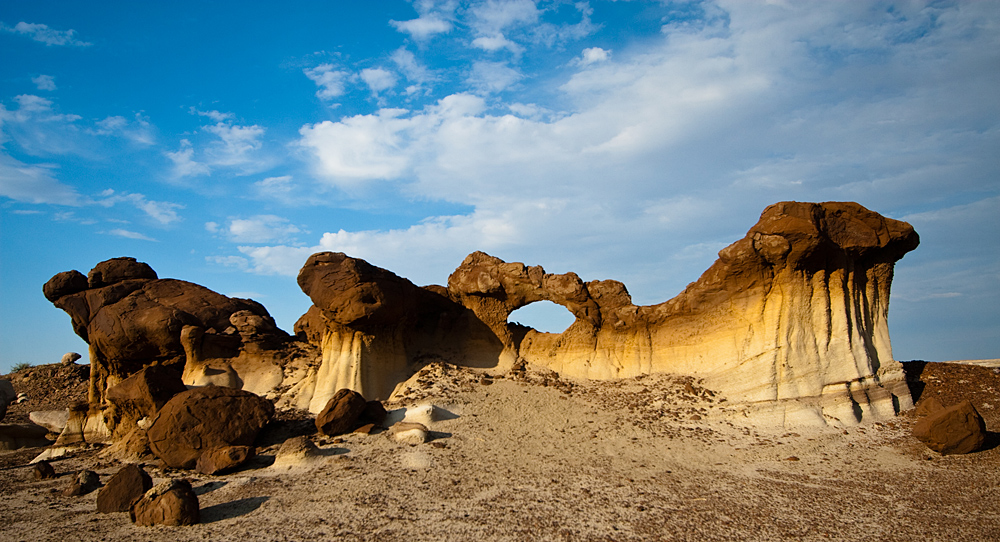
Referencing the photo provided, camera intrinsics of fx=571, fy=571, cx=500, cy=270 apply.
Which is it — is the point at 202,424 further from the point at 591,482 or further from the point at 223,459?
the point at 591,482

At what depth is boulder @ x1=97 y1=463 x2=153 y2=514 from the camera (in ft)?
25.2

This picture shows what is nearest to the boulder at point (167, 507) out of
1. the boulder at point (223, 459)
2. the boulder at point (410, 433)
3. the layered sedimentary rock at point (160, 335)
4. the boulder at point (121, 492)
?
the boulder at point (121, 492)

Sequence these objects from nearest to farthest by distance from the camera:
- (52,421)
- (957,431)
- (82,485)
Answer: (82,485)
(957,431)
(52,421)

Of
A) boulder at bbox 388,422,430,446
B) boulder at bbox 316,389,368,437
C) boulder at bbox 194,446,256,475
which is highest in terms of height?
boulder at bbox 316,389,368,437

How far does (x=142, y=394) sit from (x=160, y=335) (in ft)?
11.0

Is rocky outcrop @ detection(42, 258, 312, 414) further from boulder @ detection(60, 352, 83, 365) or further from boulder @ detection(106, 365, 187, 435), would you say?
boulder @ detection(60, 352, 83, 365)

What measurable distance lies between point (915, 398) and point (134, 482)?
13920 millimetres

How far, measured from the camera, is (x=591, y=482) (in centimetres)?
824

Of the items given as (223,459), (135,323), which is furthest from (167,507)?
(135,323)

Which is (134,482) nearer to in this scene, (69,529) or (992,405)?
(69,529)

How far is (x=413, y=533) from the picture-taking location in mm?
6527

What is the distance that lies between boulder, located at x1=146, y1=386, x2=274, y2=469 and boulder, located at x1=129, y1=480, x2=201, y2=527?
2482mm

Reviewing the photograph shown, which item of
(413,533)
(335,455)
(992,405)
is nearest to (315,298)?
(335,455)

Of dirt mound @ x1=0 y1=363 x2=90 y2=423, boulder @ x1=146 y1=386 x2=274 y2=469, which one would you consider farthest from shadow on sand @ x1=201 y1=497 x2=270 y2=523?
dirt mound @ x1=0 y1=363 x2=90 y2=423
